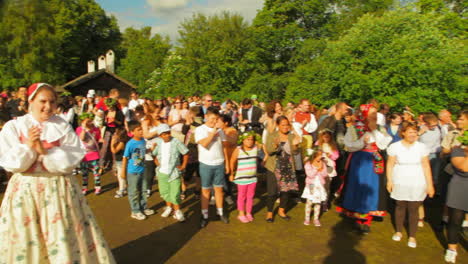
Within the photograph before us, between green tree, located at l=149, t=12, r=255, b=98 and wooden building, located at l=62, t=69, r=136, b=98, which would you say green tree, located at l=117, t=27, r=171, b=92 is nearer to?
wooden building, located at l=62, t=69, r=136, b=98

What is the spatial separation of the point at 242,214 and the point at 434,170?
13.7 feet

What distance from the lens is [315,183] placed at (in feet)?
18.6

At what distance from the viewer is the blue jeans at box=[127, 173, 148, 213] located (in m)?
5.55

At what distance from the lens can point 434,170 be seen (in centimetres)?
667

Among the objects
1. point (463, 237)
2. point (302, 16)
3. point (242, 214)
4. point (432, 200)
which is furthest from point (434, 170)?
point (302, 16)

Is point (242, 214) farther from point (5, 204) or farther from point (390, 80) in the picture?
point (390, 80)

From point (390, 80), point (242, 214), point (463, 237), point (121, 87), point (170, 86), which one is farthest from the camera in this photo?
point (121, 87)

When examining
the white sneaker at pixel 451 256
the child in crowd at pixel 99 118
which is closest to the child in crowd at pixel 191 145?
the child in crowd at pixel 99 118

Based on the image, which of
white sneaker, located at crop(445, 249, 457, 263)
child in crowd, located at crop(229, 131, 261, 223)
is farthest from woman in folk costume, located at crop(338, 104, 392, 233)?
child in crowd, located at crop(229, 131, 261, 223)

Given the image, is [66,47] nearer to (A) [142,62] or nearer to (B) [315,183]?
(A) [142,62]

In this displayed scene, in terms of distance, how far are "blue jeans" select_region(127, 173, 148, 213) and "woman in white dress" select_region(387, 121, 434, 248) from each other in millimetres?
4206

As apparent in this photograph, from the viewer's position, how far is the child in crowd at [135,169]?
5.55 m

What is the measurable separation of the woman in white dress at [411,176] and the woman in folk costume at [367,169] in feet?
1.63

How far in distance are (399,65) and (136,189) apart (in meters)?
11.8
